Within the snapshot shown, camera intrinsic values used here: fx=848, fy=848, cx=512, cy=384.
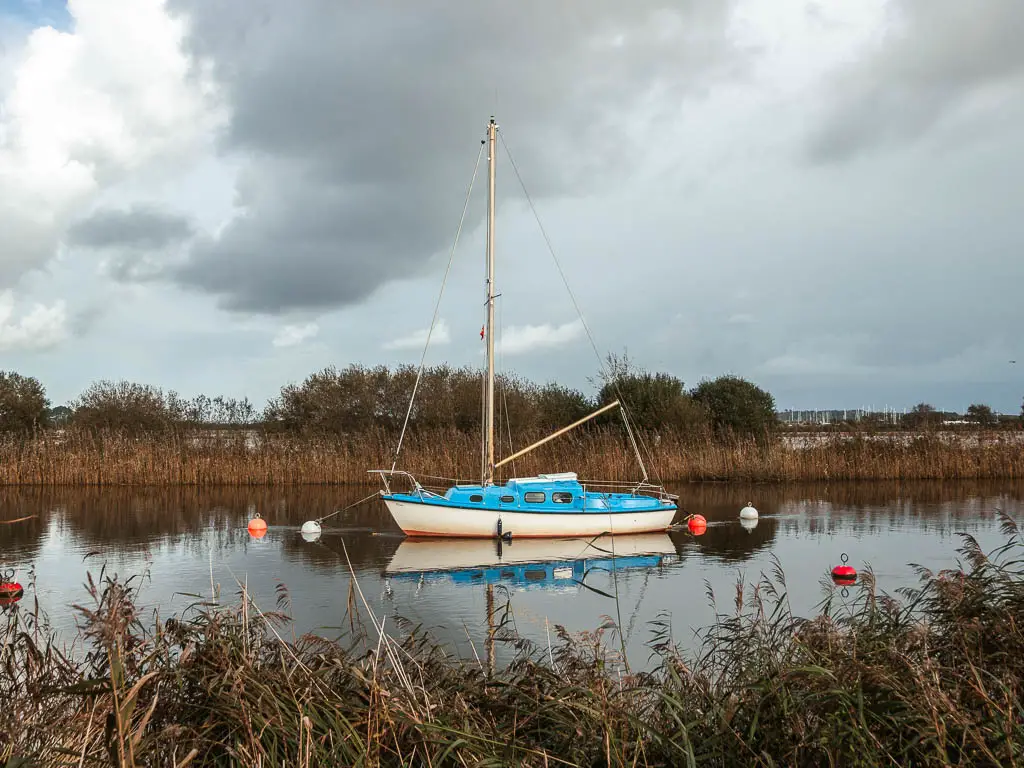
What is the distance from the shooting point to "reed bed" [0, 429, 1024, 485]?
1156 inches

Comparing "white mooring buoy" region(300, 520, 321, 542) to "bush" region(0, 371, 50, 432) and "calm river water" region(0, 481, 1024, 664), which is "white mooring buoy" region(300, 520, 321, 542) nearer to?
"calm river water" region(0, 481, 1024, 664)

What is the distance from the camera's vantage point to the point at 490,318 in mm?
19469

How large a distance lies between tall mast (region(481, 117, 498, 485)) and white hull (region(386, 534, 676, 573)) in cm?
175

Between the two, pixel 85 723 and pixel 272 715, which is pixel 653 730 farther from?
pixel 85 723

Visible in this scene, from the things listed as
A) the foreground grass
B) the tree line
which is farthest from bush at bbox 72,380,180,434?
the foreground grass

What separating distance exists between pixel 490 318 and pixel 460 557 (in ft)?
19.9

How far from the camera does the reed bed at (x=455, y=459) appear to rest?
2938cm

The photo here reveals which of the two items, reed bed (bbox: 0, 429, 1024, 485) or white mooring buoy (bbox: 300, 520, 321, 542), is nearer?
white mooring buoy (bbox: 300, 520, 321, 542)

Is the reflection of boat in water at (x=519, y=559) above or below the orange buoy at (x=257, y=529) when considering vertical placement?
below

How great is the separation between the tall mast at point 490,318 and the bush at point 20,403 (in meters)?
28.2

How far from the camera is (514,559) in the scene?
1551cm

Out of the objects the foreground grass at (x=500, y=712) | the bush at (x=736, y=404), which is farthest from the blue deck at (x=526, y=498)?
the bush at (x=736, y=404)

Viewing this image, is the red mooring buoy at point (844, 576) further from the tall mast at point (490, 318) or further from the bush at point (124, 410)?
the bush at point (124, 410)

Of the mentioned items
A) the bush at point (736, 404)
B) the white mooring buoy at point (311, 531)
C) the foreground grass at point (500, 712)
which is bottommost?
A: the white mooring buoy at point (311, 531)
